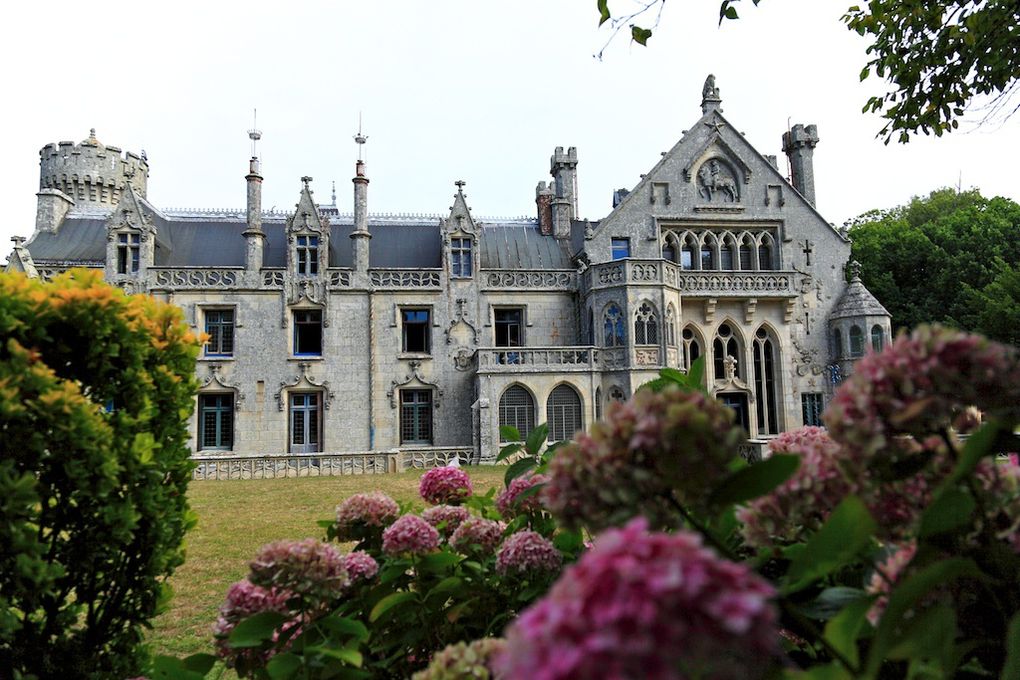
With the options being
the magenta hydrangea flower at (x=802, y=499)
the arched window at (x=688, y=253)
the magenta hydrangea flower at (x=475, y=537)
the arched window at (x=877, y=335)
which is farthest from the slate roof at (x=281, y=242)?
the magenta hydrangea flower at (x=802, y=499)

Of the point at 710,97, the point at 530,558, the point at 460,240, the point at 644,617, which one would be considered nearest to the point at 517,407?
the point at 460,240

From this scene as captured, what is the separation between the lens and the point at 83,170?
34219mm

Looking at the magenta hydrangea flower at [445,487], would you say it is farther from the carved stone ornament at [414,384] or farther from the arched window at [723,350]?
the arched window at [723,350]

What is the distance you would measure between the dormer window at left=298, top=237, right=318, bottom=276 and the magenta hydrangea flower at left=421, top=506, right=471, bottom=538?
A: 74.3ft

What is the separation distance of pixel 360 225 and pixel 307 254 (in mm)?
2322

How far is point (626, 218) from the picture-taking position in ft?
80.0

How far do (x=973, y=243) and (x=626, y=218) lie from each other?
19.1 metres

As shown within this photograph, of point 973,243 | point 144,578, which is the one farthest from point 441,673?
point 973,243

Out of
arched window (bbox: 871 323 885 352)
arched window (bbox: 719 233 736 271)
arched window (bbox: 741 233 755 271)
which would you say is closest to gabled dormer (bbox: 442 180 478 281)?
arched window (bbox: 719 233 736 271)

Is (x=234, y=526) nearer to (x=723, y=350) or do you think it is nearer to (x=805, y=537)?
(x=805, y=537)

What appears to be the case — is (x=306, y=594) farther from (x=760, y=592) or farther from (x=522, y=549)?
(x=760, y=592)

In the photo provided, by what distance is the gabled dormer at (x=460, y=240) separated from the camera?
24.8 metres

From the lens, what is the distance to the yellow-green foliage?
9.07ft

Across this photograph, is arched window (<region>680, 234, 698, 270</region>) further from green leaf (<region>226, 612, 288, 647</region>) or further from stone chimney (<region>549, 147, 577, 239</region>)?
green leaf (<region>226, 612, 288, 647</region>)
